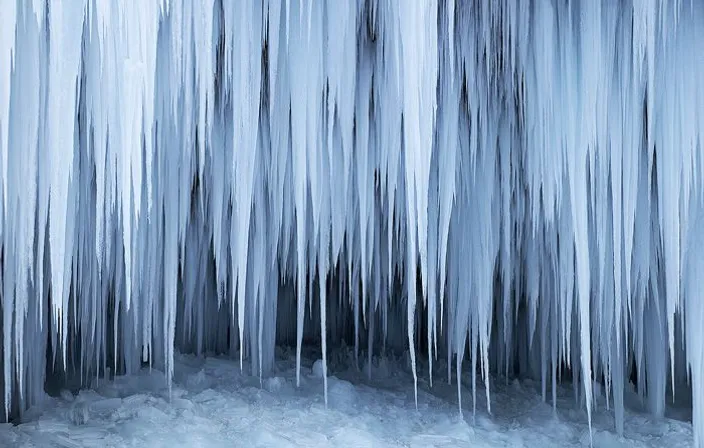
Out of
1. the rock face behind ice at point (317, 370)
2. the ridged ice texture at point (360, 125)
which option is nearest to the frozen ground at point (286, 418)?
the rock face behind ice at point (317, 370)

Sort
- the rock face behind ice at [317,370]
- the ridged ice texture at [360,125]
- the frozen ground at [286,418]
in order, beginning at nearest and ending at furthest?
the ridged ice texture at [360,125], the frozen ground at [286,418], the rock face behind ice at [317,370]

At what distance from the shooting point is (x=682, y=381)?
3.79 meters

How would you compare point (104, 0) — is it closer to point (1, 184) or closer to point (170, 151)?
point (1, 184)

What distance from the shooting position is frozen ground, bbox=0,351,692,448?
2381 mm

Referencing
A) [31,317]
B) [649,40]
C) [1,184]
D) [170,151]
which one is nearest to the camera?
[1,184]

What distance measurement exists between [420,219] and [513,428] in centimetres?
131

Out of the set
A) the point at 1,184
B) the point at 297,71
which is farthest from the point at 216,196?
the point at 1,184

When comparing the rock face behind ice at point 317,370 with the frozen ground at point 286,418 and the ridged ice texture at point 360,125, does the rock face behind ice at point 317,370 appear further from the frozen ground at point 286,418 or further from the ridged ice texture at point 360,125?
the ridged ice texture at point 360,125

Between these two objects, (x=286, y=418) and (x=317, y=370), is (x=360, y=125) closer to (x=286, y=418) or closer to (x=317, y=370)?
(x=286, y=418)

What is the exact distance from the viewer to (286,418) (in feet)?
8.66

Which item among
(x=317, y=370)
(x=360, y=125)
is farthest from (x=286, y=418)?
(x=360, y=125)

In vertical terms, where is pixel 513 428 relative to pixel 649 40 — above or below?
below

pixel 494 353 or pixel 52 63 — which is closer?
pixel 52 63

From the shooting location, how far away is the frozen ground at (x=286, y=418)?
238 centimetres
